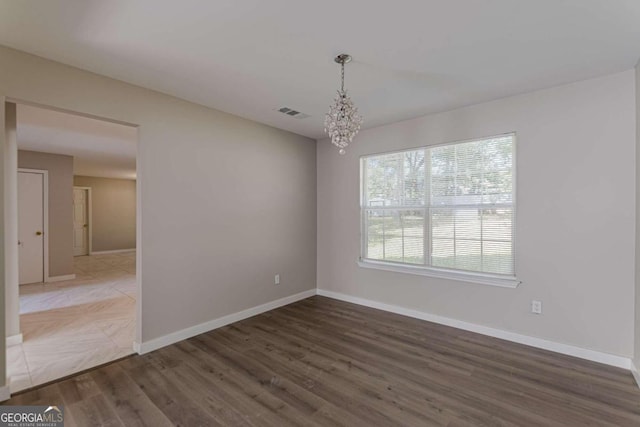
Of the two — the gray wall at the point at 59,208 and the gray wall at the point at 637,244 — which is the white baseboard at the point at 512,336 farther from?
the gray wall at the point at 59,208

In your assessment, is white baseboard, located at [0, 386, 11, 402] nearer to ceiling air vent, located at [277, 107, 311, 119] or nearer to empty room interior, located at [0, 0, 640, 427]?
empty room interior, located at [0, 0, 640, 427]

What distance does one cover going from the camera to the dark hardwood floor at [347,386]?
1978mm

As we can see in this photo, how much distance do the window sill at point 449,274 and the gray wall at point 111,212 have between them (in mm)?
9036

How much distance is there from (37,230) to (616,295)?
8.49 meters

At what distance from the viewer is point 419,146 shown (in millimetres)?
3758

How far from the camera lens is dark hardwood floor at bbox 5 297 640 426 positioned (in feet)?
6.49

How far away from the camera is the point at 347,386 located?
233cm

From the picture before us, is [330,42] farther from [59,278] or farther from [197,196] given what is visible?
[59,278]

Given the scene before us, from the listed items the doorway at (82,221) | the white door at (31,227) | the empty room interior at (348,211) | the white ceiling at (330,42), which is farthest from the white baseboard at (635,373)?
the doorway at (82,221)

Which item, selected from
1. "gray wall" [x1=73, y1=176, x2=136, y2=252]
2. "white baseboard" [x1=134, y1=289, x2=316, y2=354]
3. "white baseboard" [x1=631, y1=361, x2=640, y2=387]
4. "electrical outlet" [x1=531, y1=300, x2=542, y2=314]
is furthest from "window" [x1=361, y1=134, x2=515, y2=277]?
"gray wall" [x1=73, y1=176, x2=136, y2=252]

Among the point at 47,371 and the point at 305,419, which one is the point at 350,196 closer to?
the point at 305,419

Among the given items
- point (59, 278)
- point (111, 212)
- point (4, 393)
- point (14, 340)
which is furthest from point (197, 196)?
point (111, 212)

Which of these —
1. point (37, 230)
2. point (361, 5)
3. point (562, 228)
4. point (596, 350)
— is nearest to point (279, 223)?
point (361, 5)

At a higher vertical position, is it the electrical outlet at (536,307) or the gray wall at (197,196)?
the gray wall at (197,196)
